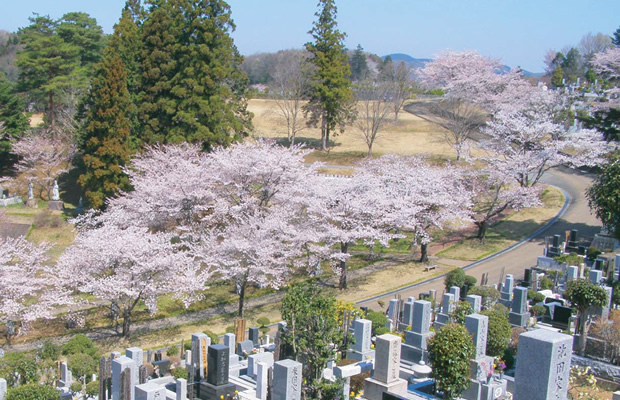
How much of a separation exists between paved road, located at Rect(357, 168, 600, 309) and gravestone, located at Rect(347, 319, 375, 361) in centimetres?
775

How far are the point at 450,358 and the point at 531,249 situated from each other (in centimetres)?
2065

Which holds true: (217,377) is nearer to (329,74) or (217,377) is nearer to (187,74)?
(187,74)

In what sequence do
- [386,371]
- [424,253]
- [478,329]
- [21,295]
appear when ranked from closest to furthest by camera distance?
→ [386,371]
[478,329]
[21,295]
[424,253]

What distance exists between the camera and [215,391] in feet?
52.9

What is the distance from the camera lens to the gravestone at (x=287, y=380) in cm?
1381

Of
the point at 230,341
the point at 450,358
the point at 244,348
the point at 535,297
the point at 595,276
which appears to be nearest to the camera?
the point at 450,358

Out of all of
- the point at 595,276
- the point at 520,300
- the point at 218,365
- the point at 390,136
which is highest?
the point at 390,136

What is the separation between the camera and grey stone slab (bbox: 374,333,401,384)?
14.9 meters

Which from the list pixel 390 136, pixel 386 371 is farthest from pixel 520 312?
pixel 390 136

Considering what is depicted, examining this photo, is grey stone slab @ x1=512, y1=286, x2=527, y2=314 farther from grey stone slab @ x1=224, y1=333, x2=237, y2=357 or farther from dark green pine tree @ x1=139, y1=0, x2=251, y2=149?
dark green pine tree @ x1=139, y1=0, x2=251, y2=149

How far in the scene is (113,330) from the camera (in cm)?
2530

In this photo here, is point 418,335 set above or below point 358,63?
below

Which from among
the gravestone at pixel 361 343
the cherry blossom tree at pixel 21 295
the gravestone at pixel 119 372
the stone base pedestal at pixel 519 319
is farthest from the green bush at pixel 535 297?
the cherry blossom tree at pixel 21 295

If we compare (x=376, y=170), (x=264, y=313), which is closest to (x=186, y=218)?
(x=264, y=313)
